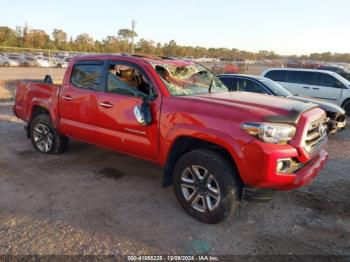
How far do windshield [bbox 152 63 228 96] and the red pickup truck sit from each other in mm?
18

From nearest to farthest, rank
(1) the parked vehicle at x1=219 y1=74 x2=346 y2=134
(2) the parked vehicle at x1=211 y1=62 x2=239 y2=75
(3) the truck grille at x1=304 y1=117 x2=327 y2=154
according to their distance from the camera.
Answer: (3) the truck grille at x1=304 y1=117 x2=327 y2=154 → (1) the parked vehicle at x1=219 y1=74 x2=346 y2=134 → (2) the parked vehicle at x1=211 y1=62 x2=239 y2=75

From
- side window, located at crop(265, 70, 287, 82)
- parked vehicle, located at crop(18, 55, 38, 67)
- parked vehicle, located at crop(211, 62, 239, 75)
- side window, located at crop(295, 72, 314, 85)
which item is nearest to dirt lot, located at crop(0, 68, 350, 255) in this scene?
side window, located at crop(295, 72, 314, 85)

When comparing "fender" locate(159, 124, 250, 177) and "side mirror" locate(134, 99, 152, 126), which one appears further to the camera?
"side mirror" locate(134, 99, 152, 126)

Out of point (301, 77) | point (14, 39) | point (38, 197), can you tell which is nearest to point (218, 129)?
point (38, 197)

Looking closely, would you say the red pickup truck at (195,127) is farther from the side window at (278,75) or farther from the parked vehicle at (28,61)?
the parked vehicle at (28,61)

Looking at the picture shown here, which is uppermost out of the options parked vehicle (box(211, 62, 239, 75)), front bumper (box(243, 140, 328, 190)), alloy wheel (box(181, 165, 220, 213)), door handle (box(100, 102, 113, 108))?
parked vehicle (box(211, 62, 239, 75))

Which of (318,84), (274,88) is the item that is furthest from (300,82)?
(274,88)

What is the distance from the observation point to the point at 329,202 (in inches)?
166

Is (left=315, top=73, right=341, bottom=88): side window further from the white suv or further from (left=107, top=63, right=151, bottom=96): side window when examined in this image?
(left=107, top=63, right=151, bottom=96): side window

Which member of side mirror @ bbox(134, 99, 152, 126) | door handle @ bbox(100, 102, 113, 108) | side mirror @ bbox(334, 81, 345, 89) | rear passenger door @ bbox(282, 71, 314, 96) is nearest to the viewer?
side mirror @ bbox(134, 99, 152, 126)

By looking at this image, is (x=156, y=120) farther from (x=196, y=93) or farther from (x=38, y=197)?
(x=38, y=197)

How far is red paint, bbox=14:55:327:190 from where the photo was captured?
318cm

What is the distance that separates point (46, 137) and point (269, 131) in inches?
166

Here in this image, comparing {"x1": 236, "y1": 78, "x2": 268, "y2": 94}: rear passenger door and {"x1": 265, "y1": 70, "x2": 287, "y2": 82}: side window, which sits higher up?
{"x1": 265, "y1": 70, "x2": 287, "y2": 82}: side window
